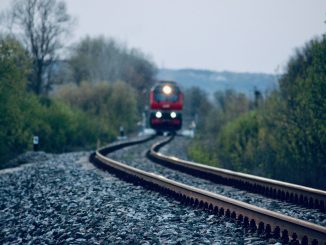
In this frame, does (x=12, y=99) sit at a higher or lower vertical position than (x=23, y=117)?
higher

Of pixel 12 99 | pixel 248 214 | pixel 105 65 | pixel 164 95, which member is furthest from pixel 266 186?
pixel 105 65

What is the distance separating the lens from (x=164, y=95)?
124 ft

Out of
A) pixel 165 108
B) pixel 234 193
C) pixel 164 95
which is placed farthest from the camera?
pixel 164 95

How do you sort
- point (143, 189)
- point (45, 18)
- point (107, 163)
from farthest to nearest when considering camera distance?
point (45, 18)
point (107, 163)
point (143, 189)

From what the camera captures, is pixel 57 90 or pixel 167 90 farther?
pixel 57 90

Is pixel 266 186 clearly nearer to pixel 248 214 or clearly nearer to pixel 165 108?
pixel 248 214

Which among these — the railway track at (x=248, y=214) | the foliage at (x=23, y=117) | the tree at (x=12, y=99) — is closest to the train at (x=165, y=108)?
the foliage at (x=23, y=117)

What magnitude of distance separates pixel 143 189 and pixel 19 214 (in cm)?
295

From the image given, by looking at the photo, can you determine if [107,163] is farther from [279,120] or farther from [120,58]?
[120,58]

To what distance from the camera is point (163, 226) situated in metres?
7.57

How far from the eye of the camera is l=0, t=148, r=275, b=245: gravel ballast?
704 cm

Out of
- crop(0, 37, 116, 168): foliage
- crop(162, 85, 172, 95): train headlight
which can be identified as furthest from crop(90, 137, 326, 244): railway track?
crop(162, 85, 172, 95): train headlight

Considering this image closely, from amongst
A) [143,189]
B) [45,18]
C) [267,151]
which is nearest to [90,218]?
[143,189]

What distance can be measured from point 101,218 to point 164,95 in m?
29.8
